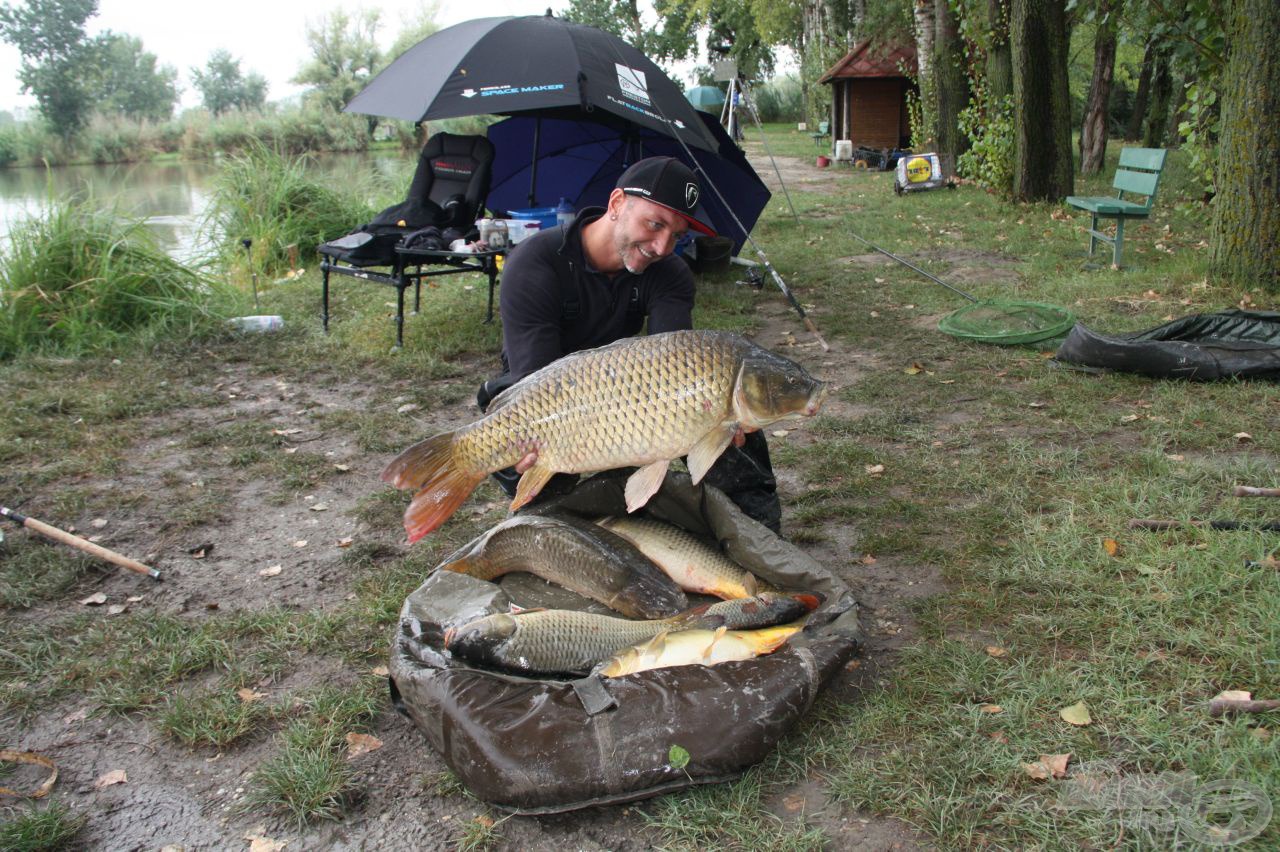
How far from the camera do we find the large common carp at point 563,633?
1842 mm

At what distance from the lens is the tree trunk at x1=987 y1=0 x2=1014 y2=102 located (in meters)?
9.45

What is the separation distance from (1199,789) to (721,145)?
17.3 ft

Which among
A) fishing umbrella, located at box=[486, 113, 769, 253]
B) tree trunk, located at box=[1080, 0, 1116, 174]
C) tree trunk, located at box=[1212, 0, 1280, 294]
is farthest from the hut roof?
tree trunk, located at box=[1212, 0, 1280, 294]

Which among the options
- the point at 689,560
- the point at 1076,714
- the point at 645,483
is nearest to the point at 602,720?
the point at 645,483

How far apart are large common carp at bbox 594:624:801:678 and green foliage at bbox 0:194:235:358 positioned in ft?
15.0

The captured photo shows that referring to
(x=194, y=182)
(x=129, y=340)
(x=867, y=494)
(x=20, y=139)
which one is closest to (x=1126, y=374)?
(x=867, y=494)

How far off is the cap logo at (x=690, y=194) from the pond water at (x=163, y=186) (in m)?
5.12

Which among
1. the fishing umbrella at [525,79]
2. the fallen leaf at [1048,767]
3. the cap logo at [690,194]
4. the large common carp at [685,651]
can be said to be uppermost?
the fishing umbrella at [525,79]

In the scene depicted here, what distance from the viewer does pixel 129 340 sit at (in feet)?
17.3

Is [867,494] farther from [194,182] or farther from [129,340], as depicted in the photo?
[194,182]

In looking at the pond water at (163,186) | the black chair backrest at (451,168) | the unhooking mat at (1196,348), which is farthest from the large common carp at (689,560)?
the pond water at (163,186)

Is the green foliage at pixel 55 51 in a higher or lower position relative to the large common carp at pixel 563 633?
higher

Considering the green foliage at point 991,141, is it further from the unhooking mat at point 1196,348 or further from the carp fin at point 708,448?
the carp fin at point 708,448

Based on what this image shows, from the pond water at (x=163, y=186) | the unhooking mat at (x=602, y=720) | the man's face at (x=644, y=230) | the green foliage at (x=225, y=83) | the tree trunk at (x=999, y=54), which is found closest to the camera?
the unhooking mat at (x=602, y=720)
